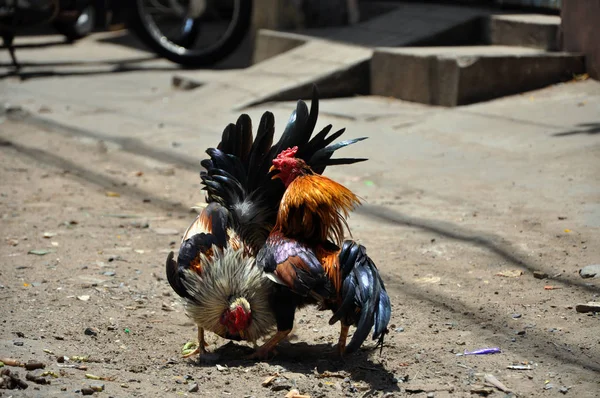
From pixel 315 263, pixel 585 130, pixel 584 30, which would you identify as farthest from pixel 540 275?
pixel 584 30

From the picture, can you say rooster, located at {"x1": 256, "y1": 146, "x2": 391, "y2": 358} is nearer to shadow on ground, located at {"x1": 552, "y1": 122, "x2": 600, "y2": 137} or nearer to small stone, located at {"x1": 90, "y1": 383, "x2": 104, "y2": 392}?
small stone, located at {"x1": 90, "y1": 383, "x2": 104, "y2": 392}

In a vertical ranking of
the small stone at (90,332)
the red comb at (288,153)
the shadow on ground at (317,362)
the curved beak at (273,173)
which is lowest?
the shadow on ground at (317,362)

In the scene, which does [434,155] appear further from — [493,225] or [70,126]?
[70,126]

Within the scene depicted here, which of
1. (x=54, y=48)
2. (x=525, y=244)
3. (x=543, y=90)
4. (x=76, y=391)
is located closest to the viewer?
(x=76, y=391)

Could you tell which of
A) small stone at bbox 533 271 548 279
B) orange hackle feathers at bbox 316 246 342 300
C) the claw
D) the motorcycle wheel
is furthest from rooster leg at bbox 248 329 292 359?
the motorcycle wheel

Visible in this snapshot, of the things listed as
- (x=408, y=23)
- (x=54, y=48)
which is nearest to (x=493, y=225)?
(x=408, y=23)

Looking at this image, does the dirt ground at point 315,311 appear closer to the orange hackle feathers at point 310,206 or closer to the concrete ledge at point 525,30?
the orange hackle feathers at point 310,206

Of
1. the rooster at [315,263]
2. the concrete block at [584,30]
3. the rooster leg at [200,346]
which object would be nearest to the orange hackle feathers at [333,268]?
the rooster at [315,263]

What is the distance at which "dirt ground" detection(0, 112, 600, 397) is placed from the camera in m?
3.73

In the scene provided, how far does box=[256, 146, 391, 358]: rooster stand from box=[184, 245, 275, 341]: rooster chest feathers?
0.08 meters

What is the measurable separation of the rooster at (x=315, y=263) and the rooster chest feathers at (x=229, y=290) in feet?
0.25

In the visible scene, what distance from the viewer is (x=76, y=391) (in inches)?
136

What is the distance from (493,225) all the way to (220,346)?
2058mm

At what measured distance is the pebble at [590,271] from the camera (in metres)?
4.70
